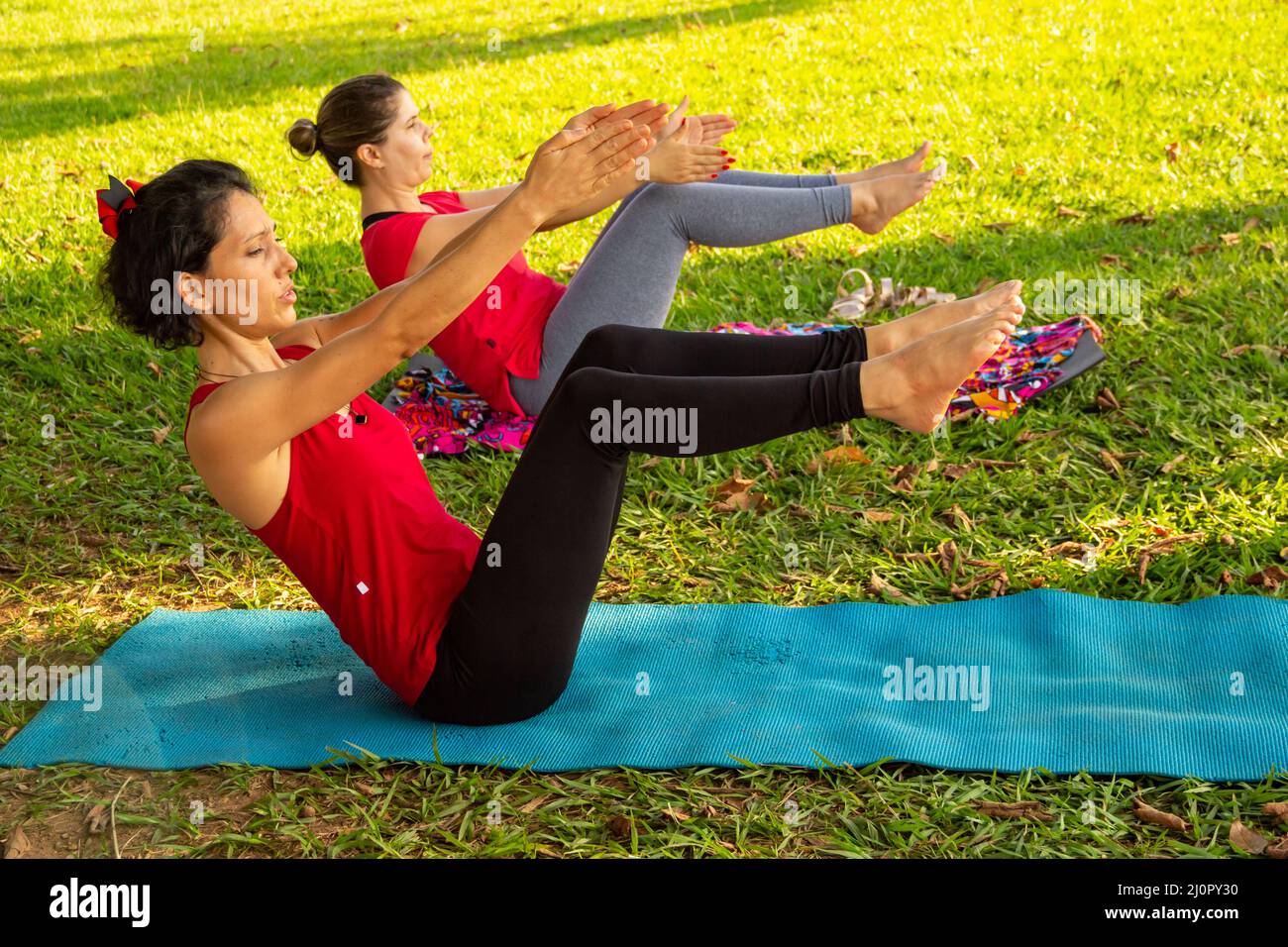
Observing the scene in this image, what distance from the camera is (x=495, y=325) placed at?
435 cm

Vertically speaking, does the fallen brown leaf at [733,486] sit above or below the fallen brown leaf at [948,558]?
above

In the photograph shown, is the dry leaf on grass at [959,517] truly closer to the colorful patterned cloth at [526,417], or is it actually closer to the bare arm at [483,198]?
the colorful patterned cloth at [526,417]

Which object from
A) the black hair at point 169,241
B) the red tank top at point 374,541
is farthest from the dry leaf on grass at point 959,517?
the black hair at point 169,241

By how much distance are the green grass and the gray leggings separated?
651mm

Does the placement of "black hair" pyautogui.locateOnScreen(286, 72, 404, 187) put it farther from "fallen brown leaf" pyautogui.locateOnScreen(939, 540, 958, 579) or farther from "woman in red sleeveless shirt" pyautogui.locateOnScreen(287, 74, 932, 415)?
"fallen brown leaf" pyautogui.locateOnScreen(939, 540, 958, 579)

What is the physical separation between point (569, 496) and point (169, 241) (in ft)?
3.53

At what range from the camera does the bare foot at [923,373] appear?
2752mm

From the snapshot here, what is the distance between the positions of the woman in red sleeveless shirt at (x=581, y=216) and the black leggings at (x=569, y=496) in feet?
3.84

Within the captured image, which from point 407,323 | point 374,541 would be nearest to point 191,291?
point 407,323

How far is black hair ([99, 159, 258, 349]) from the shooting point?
279 centimetres

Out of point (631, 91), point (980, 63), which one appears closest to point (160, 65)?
point (631, 91)

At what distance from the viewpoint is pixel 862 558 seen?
13.0ft

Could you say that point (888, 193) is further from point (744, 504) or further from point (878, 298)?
point (878, 298)

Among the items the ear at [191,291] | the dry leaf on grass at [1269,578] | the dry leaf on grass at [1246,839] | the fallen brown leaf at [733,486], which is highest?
the ear at [191,291]
